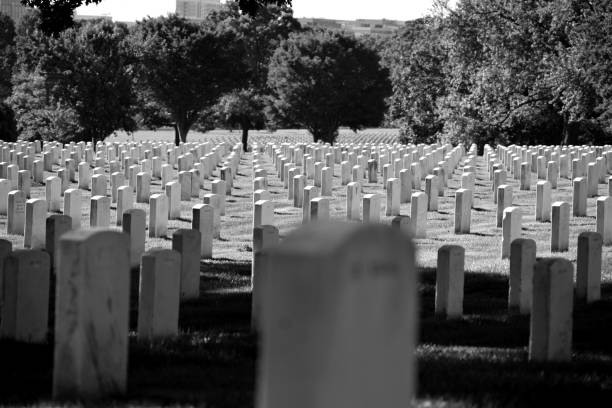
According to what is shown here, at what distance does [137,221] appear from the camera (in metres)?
14.3

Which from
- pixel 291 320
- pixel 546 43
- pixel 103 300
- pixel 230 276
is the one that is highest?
pixel 546 43

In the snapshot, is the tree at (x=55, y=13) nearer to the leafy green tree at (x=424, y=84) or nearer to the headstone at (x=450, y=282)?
the headstone at (x=450, y=282)

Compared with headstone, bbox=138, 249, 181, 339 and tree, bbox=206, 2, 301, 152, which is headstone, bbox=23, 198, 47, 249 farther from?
tree, bbox=206, 2, 301, 152

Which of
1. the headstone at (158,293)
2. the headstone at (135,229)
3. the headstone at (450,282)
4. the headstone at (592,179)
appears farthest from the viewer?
the headstone at (592,179)

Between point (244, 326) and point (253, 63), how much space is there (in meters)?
75.8

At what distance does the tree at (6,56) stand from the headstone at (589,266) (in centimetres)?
7076

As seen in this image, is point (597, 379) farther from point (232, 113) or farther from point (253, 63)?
point (253, 63)

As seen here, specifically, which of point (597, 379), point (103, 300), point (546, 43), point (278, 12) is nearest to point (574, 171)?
point (546, 43)

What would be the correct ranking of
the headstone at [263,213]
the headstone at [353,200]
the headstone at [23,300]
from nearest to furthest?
the headstone at [23,300] → the headstone at [263,213] → the headstone at [353,200]

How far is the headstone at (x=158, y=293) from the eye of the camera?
8430 mm

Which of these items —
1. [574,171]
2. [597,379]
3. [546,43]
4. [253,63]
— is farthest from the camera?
[253,63]

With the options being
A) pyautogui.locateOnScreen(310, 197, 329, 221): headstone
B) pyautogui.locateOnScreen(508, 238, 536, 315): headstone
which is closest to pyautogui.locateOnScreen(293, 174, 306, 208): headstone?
pyautogui.locateOnScreen(310, 197, 329, 221): headstone

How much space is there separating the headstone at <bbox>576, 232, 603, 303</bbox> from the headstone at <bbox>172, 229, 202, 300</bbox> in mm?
3812

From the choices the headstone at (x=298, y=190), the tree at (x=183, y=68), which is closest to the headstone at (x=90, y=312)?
the headstone at (x=298, y=190)
